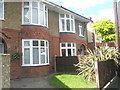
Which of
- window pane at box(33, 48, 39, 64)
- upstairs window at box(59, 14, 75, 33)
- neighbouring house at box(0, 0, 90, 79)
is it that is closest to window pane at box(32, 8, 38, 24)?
neighbouring house at box(0, 0, 90, 79)

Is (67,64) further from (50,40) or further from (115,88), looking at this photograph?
(115,88)

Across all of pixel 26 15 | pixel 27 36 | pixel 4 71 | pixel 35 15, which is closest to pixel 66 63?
pixel 27 36

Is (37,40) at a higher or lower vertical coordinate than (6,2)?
lower

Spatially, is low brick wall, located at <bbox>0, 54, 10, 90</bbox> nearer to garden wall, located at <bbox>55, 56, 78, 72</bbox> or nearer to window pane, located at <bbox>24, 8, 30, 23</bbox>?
window pane, located at <bbox>24, 8, 30, 23</bbox>

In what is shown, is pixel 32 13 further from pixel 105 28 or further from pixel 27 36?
pixel 105 28

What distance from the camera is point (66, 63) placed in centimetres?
1352

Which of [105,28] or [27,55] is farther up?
[105,28]

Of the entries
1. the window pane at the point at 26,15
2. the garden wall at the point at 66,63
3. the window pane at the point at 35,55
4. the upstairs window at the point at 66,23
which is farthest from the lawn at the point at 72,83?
the upstairs window at the point at 66,23

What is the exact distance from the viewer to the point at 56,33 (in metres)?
14.8

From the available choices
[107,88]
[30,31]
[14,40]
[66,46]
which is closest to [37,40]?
[30,31]

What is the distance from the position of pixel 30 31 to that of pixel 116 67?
305 inches

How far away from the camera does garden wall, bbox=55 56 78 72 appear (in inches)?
524

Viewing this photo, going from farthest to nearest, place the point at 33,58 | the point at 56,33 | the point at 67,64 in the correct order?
1. the point at 56,33
2. the point at 67,64
3. the point at 33,58

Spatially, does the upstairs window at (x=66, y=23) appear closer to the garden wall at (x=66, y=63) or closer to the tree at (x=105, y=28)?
the garden wall at (x=66, y=63)
